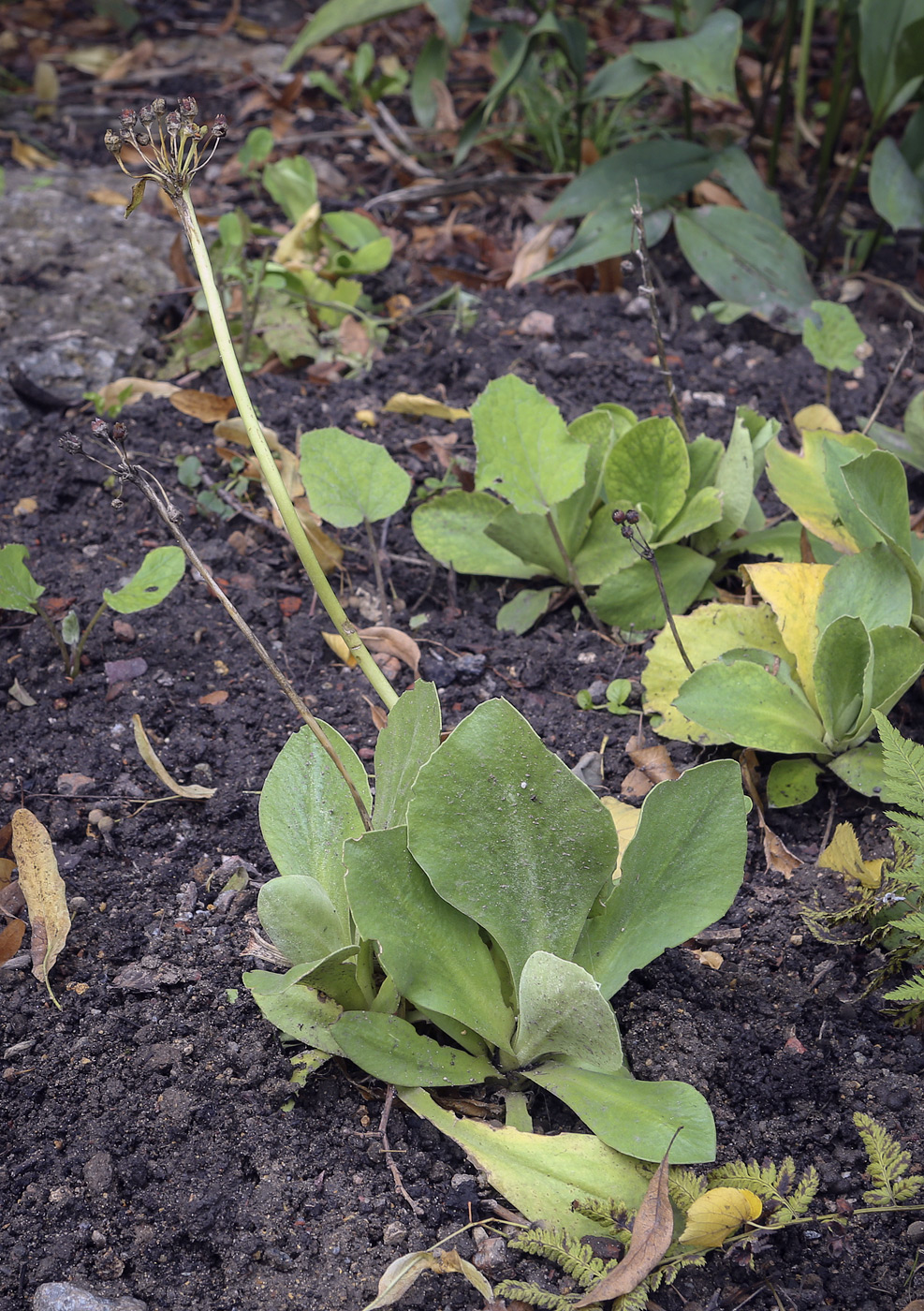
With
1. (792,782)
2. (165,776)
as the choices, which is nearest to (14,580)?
(165,776)

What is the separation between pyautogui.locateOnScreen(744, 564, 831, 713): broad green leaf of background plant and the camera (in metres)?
1.68

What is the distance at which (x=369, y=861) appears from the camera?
1.16m

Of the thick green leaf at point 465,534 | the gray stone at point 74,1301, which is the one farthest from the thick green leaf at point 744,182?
the gray stone at point 74,1301

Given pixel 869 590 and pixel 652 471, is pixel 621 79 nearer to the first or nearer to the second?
pixel 652 471

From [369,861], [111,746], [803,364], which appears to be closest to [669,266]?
[803,364]

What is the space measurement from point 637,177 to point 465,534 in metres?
1.42

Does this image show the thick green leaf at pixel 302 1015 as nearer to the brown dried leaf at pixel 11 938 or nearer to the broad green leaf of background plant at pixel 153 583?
the brown dried leaf at pixel 11 938

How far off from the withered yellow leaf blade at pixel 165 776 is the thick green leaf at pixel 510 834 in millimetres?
561

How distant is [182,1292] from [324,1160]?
0.64ft

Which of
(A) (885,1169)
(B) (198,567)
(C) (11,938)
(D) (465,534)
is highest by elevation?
(B) (198,567)

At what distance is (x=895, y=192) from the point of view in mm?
2645

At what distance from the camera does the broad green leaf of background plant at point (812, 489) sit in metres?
1.88

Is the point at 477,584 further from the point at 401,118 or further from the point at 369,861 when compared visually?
the point at 401,118

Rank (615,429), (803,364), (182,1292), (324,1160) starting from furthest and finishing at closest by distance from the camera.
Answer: (803,364), (615,429), (324,1160), (182,1292)
